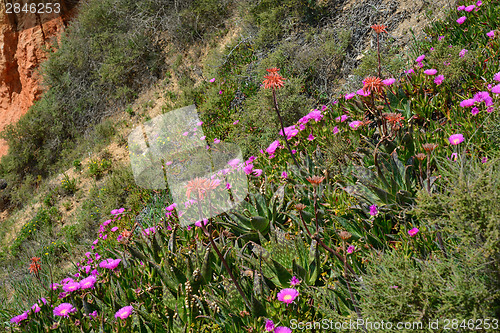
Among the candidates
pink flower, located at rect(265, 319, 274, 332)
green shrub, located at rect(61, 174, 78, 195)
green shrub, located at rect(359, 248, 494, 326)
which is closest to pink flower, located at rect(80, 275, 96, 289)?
pink flower, located at rect(265, 319, 274, 332)

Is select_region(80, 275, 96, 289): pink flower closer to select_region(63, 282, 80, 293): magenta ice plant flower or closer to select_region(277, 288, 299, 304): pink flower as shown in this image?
select_region(63, 282, 80, 293): magenta ice plant flower

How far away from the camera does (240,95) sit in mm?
6727

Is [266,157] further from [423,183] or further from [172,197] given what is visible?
[423,183]

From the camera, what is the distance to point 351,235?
2.23m

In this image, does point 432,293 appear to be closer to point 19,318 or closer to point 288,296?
point 288,296

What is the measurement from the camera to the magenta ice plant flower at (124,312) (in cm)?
239

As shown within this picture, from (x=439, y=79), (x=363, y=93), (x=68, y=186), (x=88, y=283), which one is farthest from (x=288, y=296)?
(x=68, y=186)

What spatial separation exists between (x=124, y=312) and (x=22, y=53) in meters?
15.1

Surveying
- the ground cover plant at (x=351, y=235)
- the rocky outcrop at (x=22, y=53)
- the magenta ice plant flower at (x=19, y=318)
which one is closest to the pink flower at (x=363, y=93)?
the ground cover plant at (x=351, y=235)

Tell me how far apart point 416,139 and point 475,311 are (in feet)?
5.68

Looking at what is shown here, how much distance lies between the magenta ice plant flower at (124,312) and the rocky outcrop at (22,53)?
13.4 meters

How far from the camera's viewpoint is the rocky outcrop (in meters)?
13.5

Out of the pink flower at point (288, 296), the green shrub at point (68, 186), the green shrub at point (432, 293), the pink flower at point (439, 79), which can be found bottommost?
the green shrub at point (68, 186)

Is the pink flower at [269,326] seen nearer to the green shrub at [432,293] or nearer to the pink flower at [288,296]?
the pink flower at [288,296]
